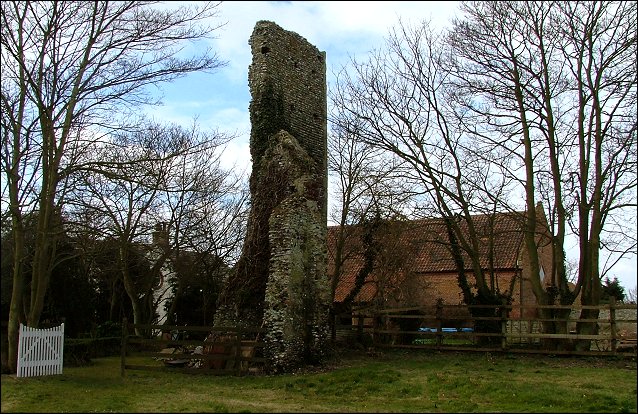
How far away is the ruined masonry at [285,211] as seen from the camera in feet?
54.5

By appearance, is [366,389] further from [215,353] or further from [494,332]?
[494,332]

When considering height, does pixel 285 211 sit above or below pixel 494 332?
above

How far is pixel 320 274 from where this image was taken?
17797 mm

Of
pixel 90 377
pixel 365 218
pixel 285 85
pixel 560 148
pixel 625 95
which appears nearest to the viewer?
pixel 90 377

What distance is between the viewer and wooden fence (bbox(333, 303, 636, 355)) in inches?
670

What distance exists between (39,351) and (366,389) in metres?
8.31

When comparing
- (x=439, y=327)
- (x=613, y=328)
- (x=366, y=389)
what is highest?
(x=613, y=328)

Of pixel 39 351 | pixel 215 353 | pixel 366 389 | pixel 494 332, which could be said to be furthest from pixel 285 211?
pixel 494 332

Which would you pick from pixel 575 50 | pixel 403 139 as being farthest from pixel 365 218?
pixel 575 50

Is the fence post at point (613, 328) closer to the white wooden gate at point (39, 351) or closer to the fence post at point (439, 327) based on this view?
the fence post at point (439, 327)

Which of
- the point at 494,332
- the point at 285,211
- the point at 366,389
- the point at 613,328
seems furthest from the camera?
the point at 494,332

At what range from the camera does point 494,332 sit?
65.7 ft

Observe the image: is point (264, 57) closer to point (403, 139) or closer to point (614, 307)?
point (403, 139)

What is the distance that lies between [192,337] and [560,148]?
17048mm
